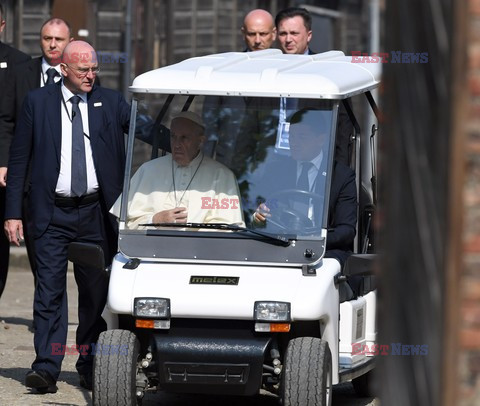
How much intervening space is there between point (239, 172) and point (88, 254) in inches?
36.3

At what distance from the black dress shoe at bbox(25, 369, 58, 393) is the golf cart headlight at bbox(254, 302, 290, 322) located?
178cm

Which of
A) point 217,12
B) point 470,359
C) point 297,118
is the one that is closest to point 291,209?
point 297,118

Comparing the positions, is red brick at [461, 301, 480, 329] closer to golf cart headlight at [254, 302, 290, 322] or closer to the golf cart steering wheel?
golf cart headlight at [254, 302, 290, 322]

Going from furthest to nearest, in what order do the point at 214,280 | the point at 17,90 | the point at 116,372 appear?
the point at 17,90 → the point at 214,280 → the point at 116,372

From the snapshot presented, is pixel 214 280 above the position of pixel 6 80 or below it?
below

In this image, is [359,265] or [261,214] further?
[261,214]

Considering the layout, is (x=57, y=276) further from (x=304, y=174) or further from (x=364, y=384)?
(x=364, y=384)

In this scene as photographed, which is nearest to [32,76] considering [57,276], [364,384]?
[57,276]

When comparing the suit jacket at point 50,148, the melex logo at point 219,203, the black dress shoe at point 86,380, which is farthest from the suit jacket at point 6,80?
the melex logo at point 219,203

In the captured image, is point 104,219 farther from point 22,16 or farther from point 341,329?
point 22,16

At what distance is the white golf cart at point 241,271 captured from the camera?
7.20m

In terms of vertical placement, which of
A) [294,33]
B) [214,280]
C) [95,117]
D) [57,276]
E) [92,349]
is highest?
[294,33]

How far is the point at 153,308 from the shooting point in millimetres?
7234

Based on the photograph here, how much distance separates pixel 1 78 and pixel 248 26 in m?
1.90
